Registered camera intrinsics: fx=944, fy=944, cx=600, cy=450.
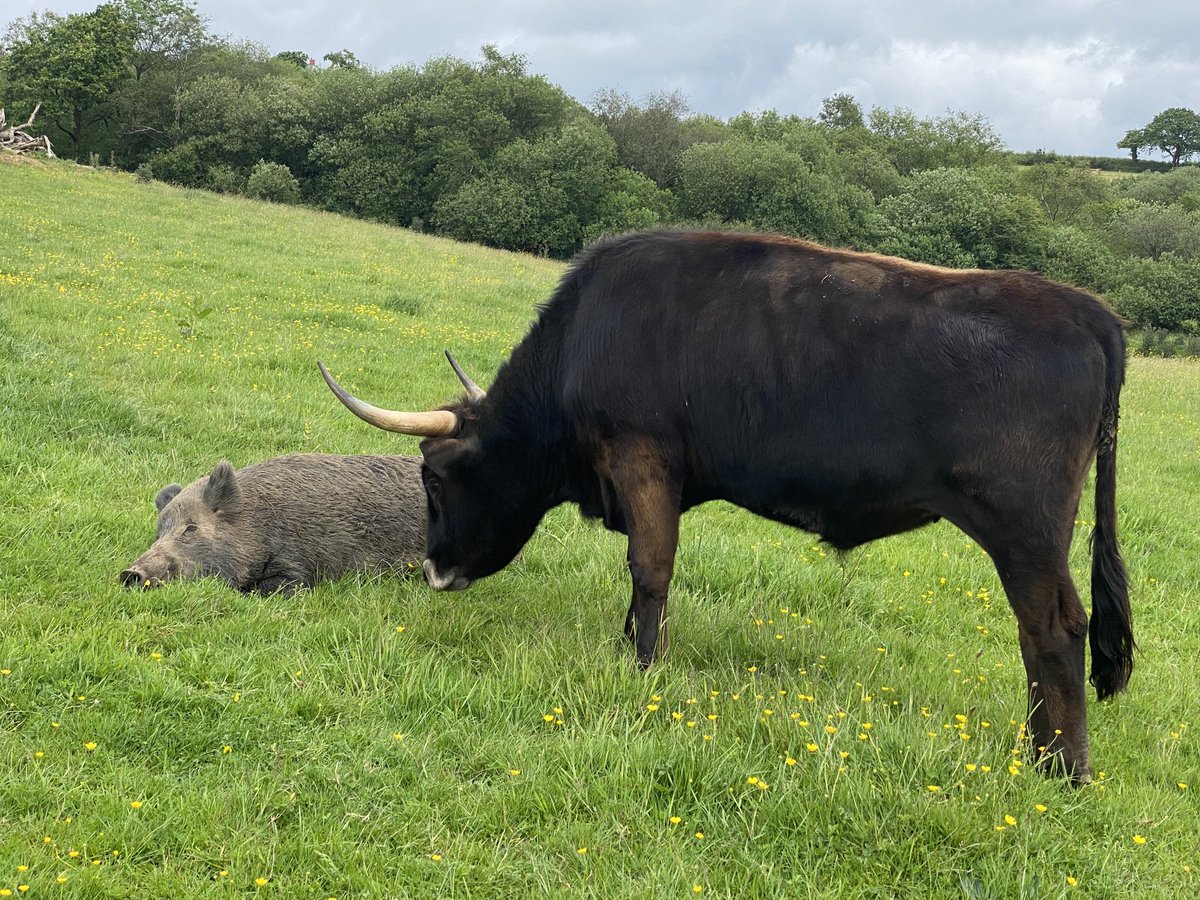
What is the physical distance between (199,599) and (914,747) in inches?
165

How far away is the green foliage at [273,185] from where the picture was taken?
54.3 m

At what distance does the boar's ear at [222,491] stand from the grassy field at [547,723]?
0.56 m

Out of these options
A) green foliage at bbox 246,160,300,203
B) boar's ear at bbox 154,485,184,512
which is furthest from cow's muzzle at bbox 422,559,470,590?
green foliage at bbox 246,160,300,203

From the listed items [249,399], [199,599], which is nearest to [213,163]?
[249,399]

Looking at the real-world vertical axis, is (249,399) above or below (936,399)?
below

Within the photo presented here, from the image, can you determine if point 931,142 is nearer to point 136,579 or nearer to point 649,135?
point 649,135

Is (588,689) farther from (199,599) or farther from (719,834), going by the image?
(199,599)

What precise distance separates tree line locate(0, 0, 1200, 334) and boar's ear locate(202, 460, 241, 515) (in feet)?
172

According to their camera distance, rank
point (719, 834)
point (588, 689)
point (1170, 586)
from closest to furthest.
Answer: point (719, 834), point (588, 689), point (1170, 586)

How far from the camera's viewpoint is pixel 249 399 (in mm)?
10578

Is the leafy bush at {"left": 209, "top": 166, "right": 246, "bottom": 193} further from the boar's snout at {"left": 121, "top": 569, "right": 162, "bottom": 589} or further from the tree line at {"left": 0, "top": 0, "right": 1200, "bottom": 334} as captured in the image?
the boar's snout at {"left": 121, "top": 569, "right": 162, "bottom": 589}

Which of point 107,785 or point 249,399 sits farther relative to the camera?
point 249,399

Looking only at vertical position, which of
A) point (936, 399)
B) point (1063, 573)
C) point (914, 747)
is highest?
point (936, 399)

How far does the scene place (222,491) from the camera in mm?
6805
